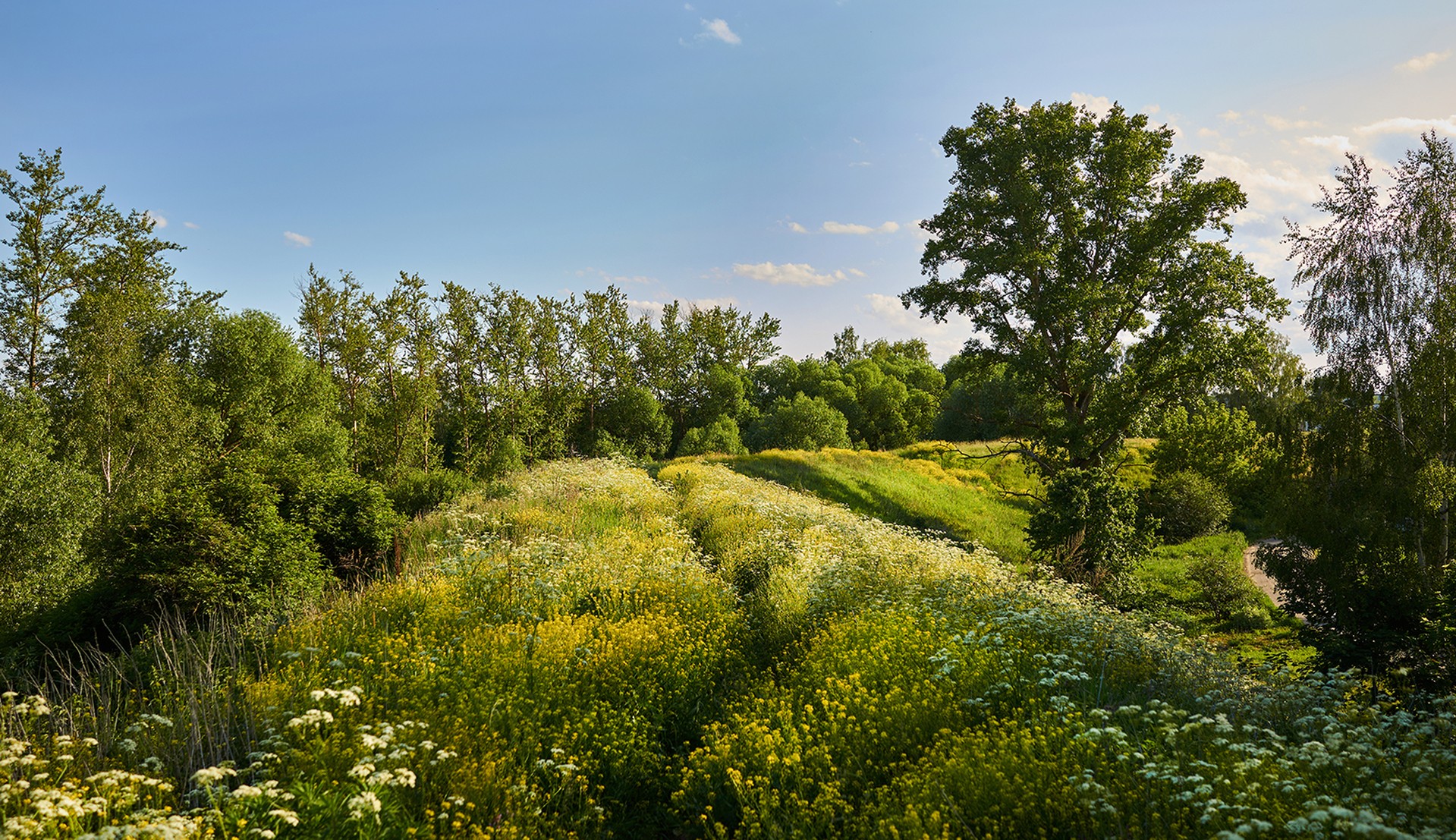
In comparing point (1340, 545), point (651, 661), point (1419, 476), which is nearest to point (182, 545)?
point (651, 661)

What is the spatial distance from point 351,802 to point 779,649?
533 cm

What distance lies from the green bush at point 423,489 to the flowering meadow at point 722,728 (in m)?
20.9

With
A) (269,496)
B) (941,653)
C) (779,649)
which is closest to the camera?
(941,653)

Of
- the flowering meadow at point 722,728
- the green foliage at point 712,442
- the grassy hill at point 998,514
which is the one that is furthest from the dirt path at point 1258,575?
the green foliage at point 712,442

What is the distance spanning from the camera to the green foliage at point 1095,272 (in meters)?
18.7

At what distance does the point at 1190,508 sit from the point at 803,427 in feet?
77.1

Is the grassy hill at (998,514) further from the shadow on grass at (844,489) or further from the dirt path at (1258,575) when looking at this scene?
the dirt path at (1258,575)

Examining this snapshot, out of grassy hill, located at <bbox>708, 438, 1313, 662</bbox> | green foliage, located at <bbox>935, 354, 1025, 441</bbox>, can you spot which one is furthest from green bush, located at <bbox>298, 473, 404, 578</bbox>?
green foliage, located at <bbox>935, 354, 1025, 441</bbox>

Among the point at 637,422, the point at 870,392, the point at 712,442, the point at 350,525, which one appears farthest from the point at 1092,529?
the point at 870,392

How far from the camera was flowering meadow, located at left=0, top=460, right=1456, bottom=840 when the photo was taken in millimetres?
4023

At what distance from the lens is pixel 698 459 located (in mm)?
30000

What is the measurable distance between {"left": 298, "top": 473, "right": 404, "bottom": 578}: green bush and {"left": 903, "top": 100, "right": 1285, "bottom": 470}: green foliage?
16.8m

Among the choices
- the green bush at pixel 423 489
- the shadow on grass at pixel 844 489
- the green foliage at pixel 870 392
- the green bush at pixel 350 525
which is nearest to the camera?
the green bush at pixel 350 525

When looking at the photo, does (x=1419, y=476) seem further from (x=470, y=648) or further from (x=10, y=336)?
(x=10, y=336)
